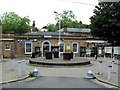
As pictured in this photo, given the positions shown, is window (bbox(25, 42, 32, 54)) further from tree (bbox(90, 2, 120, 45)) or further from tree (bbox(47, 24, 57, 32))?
tree (bbox(47, 24, 57, 32))

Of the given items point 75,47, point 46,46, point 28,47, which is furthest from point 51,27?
point 28,47

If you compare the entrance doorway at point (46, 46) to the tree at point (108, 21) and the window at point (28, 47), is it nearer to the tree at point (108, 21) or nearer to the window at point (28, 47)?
the window at point (28, 47)

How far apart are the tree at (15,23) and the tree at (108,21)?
48.8 metres

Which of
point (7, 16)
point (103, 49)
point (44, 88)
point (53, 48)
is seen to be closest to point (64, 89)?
point (44, 88)

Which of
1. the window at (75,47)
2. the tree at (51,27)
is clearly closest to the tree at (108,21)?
the window at (75,47)

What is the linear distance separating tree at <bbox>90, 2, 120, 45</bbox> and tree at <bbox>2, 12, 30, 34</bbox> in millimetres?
48767

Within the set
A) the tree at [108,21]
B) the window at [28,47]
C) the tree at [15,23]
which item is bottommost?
the window at [28,47]

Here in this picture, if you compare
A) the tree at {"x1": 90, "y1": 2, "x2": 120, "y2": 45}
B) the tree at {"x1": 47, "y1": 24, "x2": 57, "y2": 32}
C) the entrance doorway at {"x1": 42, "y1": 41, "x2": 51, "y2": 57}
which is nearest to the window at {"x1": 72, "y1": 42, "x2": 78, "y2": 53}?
the entrance doorway at {"x1": 42, "y1": 41, "x2": 51, "y2": 57}

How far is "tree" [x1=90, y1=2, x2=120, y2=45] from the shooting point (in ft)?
111

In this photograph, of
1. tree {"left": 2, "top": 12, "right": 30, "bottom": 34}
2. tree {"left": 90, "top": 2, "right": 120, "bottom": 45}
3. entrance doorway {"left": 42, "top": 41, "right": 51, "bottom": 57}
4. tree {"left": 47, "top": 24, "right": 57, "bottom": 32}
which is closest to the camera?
tree {"left": 90, "top": 2, "right": 120, "bottom": 45}

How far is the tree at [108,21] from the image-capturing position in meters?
33.9

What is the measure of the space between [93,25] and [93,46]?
917cm

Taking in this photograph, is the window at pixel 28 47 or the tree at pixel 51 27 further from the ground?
the tree at pixel 51 27

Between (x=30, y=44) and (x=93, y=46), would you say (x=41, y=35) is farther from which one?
(x=93, y=46)
